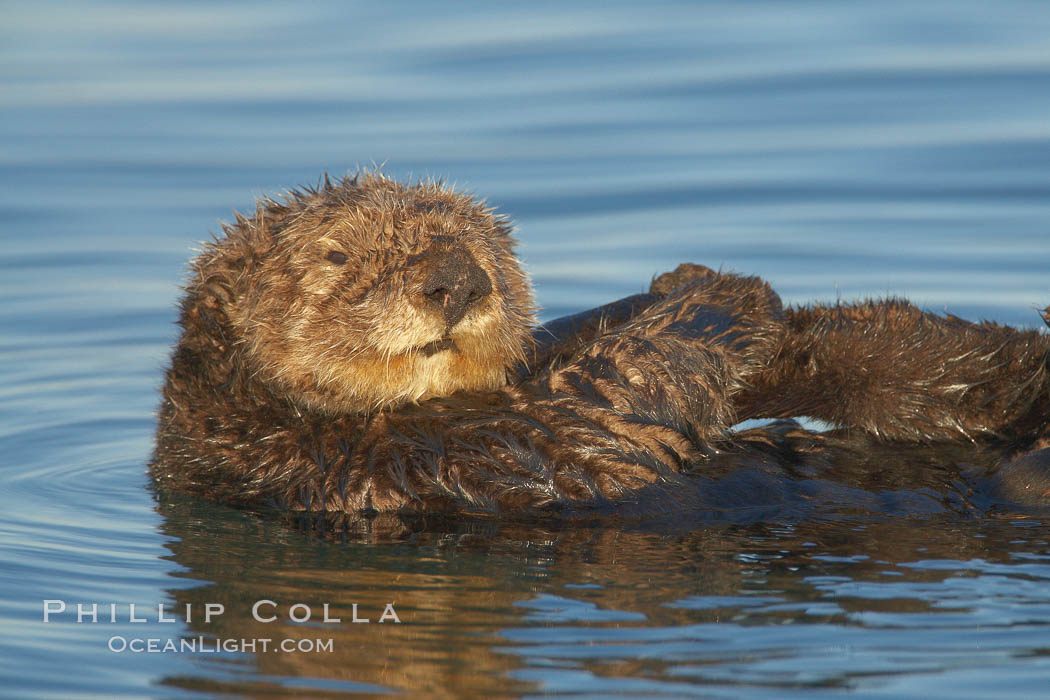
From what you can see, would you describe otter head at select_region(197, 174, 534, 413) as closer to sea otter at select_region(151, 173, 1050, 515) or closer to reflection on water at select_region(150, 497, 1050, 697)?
sea otter at select_region(151, 173, 1050, 515)

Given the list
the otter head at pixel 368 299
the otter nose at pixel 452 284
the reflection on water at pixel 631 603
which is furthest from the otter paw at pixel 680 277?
the reflection on water at pixel 631 603

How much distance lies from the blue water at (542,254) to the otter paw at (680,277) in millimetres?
1517

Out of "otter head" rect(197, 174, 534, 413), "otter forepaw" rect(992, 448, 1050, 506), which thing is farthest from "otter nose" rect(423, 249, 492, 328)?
"otter forepaw" rect(992, 448, 1050, 506)

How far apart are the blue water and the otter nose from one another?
0.78 metres

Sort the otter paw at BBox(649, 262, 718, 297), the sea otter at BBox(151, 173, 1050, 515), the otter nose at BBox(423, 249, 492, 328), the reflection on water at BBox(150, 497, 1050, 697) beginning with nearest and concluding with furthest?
the reflection on water at BBox(150, 497, 1050, 697) < the otter nose at BBox(423, 249, 492, 328) < the sea otter at BBox(151, 173, 1050, 515) < the otter paw at BBox(649, 262, 718, 297)

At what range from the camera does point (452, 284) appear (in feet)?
15.5

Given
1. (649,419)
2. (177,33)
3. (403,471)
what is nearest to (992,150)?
(649,419)

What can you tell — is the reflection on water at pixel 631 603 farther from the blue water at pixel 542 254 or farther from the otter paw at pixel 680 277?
the otter paw at pixel 680 277

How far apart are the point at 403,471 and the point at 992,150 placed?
6452mm

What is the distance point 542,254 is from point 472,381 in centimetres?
409

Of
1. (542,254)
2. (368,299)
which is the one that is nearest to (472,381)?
(368,299)

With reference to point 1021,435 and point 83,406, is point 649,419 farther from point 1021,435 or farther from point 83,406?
point 83,406

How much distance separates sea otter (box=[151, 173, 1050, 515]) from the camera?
195 inches

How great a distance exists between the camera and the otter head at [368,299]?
189 inches
